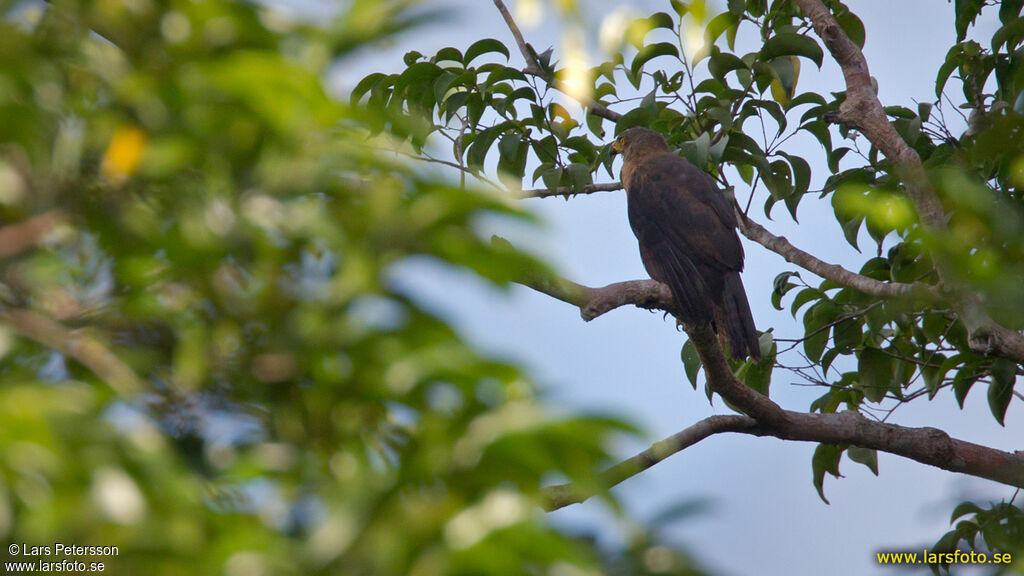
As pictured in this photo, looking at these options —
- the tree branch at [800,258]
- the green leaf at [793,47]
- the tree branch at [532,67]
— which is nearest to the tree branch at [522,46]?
the tree branch at [532,67]

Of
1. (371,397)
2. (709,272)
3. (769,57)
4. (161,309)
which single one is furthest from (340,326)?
(709,272)

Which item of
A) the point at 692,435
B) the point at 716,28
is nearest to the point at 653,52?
the point at 716,28

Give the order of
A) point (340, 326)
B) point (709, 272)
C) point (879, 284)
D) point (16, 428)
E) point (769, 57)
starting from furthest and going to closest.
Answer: point (709, 272), point (769, 57), point (879, 284), point (340, 326), point (16, 428)

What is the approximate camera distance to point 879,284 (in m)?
3.53

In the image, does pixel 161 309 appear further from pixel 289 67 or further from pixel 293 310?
pixel 289 67

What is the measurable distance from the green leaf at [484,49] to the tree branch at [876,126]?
1337mm

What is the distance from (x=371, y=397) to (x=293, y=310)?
0.10 m

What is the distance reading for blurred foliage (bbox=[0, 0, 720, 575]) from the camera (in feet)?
2.06

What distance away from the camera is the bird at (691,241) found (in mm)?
4551

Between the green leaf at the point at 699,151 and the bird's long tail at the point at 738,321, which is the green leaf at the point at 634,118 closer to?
the green leaf at the point at 699,151

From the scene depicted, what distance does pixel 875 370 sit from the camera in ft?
13.3

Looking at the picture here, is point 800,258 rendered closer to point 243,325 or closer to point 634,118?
point 634,118

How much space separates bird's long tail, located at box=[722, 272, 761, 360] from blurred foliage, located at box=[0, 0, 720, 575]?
3.68 m

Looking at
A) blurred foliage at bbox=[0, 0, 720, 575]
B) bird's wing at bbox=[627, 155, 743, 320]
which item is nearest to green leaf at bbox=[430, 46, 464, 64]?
bird's wing at bbox=[627, 155, 743, 320]
